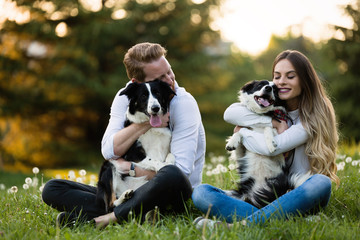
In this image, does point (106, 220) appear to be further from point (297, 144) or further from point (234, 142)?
point (297, 144)

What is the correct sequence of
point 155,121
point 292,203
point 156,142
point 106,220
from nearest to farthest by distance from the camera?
point 292,203
point 106,220
point 155,121
point 156,142

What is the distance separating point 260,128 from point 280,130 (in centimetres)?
18

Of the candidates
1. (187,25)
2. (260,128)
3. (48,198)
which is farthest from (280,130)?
(187,25)

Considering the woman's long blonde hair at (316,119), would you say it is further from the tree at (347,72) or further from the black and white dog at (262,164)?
the tree at (347,72)

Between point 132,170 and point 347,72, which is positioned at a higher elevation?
point 347,72

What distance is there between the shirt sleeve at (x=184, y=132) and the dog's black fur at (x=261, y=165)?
34cm

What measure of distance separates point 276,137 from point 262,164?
28cm

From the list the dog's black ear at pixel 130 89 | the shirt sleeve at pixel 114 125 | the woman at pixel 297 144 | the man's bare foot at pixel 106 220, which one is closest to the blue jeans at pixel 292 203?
the woman at pixel 297 144

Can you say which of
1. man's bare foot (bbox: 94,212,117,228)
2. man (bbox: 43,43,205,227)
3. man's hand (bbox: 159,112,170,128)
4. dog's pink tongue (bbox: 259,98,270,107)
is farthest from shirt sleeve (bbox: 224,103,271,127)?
man's bare foot (bbox: 94,212,117,228)

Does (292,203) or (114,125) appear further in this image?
(114,125)

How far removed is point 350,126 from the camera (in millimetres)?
15133

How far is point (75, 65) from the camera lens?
1376 cm

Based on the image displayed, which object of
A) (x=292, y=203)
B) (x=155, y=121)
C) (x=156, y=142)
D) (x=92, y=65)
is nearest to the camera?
(x=292, y=203)

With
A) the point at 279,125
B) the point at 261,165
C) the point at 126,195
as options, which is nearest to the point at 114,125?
the point at 126,195
